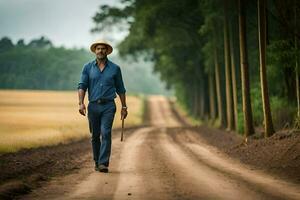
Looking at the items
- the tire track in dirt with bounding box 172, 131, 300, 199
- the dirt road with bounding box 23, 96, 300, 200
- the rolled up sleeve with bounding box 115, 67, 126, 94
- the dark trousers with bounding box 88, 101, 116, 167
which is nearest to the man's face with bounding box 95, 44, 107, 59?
the rolled up sleeve with bounding box 115, 67, 126, 94

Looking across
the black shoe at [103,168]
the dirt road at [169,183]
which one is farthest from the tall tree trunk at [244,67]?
the black shoe at [103,168]

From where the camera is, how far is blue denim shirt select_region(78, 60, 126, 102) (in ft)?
36.9

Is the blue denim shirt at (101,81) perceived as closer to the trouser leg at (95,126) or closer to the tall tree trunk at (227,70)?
the trouser leg at (95,126)

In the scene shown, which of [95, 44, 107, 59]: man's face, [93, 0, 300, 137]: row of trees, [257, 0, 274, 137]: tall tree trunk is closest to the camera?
[95, 44, 107, 59]: man's face

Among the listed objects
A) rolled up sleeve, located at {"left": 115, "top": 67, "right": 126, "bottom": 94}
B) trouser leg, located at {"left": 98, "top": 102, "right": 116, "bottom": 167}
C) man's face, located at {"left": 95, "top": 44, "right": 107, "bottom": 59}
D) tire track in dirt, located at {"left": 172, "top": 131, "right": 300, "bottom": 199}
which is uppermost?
man's face, located at {"left": 95, "top": 44, "right": 107, "bottom": 59}

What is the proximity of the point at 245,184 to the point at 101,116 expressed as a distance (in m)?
3.52

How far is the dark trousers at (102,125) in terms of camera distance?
36.5ft

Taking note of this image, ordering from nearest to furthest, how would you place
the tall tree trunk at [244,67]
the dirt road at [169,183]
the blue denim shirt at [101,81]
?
the dirt road at [169,183]
the blue denim shirt at [101,81]
the tall tree trunk at [244,67]

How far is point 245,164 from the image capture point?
13.5m

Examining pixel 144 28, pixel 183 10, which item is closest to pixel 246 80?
pixel 183 10

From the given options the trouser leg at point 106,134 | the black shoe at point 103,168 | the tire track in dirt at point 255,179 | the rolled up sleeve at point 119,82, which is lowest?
the tire track in dirt at point 255,179

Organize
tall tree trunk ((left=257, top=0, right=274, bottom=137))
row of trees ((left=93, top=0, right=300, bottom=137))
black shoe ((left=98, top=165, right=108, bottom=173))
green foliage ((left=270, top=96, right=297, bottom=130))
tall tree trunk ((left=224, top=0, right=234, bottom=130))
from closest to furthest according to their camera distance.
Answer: black shoe ((left=98, top=165, right=108, bottom=173)) < tall tree trunk ((left=257, top=0, right=274, bottom=137)) < row of trees ((left=93, top=0, right=300, bottom=137)) < green foliage ((left=270, top=96, right=297, bottom=130)) < tall tree trunk ((left=224, top=0, right=234, bottom=130))

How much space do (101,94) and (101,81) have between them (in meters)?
0.27

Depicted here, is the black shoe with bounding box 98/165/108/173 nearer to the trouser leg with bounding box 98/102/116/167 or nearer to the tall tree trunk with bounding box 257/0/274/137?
the trouser leg with bounding box 98/102/116/167
